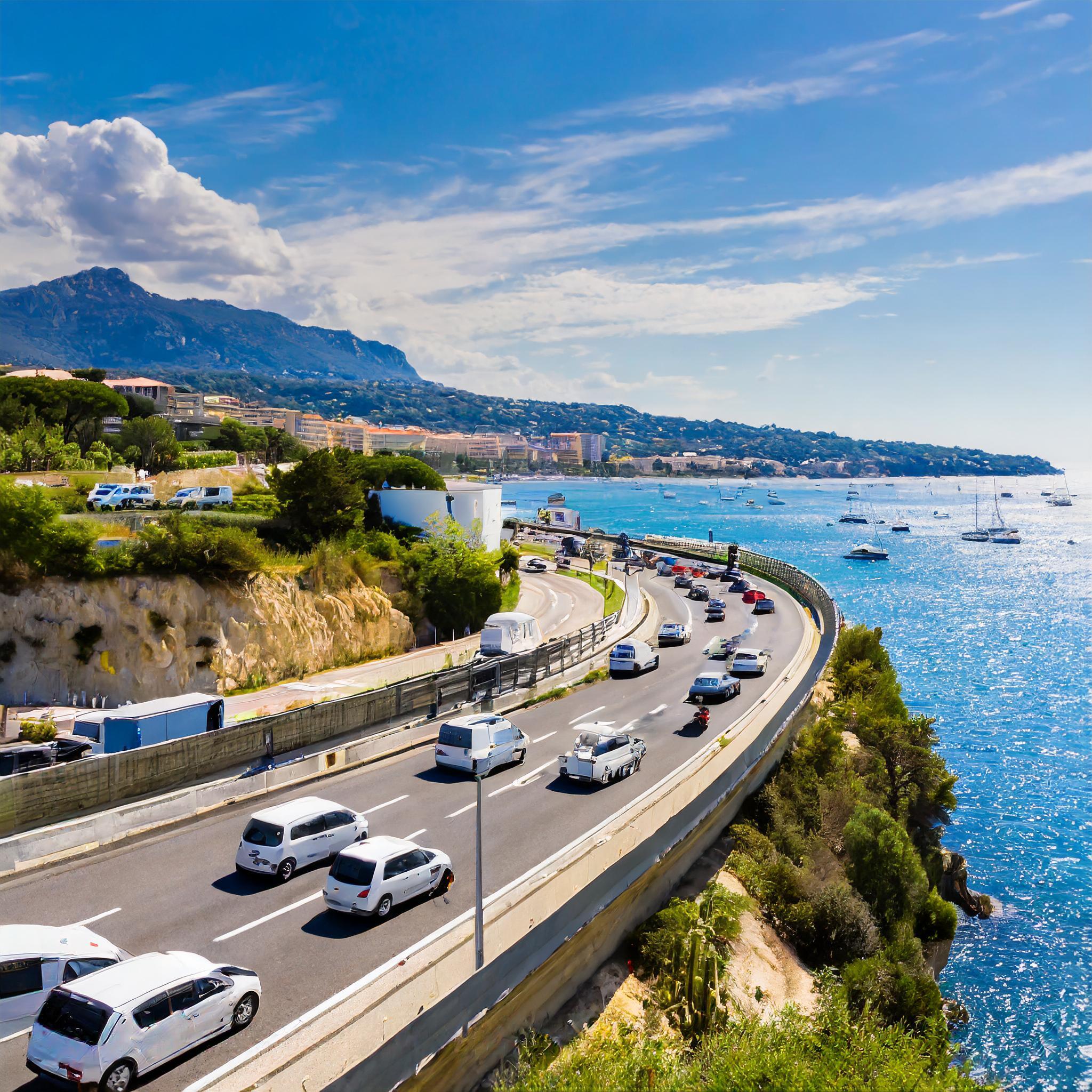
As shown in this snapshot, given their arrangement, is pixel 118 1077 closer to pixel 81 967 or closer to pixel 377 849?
pixel 81 967

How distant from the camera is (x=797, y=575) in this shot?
64688mm

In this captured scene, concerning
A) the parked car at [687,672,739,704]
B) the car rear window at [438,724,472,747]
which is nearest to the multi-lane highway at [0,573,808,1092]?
the car rear window at [438,724,472,747]

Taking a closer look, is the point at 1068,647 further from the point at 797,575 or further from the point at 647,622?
the point at 647,622

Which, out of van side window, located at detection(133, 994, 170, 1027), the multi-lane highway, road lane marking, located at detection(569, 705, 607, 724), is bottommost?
road lane marking, located at detection(569, 705, 607, 724)

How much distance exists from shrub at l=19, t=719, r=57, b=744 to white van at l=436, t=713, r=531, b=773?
15.4 meters

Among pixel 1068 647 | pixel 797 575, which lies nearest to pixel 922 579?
pixel 1068 647

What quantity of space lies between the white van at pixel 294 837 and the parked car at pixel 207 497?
114ft

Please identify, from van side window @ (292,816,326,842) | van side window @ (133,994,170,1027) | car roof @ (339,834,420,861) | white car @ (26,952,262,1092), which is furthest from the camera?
van side window @ (292,816,326,842)

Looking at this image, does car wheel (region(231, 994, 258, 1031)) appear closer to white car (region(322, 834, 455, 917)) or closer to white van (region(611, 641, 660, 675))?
white car (region(322, 834, 455, 917))

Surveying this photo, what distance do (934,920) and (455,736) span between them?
52.9 ft

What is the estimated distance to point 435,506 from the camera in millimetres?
52812

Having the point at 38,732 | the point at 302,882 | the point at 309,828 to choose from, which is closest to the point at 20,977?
the point at 302,882

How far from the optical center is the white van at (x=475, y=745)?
73.8 feet

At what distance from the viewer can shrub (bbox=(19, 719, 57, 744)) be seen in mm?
28828
